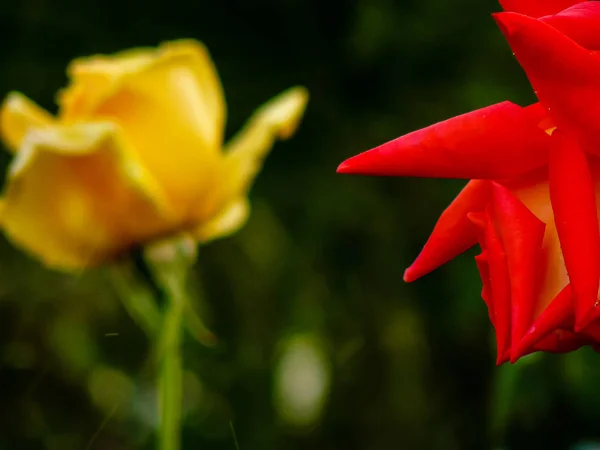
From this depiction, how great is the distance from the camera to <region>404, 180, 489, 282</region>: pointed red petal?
0.17 meters

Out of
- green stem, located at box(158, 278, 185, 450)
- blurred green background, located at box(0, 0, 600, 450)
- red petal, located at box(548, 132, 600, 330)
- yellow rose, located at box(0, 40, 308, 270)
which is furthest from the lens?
blurred green background, located at box(0, 0, 600, 450)

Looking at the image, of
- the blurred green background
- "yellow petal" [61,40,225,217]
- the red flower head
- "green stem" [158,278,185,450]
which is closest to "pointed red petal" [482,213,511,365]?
the red flower head

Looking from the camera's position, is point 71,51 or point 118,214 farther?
point 71,51

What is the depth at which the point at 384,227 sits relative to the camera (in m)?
→ 0.87

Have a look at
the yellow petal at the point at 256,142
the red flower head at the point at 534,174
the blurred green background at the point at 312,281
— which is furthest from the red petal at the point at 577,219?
the blurred green background at the point at 312,281

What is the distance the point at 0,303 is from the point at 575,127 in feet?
2.92

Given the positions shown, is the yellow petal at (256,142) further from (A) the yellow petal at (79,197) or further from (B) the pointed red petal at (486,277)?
(B) the pointed red petal at (486,277)

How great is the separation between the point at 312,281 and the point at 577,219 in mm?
741

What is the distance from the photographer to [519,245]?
0.50ft

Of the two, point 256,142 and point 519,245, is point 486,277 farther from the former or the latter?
point 256,142

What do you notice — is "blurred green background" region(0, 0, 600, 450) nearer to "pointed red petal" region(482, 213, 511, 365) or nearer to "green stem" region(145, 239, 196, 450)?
"green stem" region(145, 239, 196, 450)

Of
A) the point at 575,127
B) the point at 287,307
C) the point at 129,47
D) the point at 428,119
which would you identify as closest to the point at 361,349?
the point at 287,307

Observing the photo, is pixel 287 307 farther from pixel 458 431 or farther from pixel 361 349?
pixel 458 431

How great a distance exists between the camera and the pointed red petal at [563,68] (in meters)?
0.14
